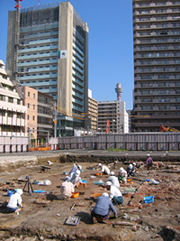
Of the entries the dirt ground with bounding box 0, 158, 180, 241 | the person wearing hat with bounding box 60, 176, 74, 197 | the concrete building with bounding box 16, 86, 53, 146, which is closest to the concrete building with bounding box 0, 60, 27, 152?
the concrete building with bounding box 16, 86, 53, 146

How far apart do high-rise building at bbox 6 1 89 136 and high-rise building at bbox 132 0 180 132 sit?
25.8 m

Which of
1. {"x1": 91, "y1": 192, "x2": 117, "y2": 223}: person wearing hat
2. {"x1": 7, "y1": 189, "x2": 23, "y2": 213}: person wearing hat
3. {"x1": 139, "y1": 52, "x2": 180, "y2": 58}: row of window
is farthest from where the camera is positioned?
{"x1": 139, "y1": 52, "x2": 180, "y2": 58}: row of window

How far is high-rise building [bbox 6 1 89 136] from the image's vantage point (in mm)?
85500

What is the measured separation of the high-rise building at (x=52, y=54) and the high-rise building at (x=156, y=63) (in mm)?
25755

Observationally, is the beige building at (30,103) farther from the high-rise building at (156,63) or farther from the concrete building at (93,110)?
the concrete building at (93,110)

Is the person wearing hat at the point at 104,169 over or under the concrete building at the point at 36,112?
under

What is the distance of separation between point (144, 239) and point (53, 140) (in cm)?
4403

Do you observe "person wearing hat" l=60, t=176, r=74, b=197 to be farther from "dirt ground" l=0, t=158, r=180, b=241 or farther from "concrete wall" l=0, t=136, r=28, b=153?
"concrete wall" l=0, t=136, r=28, b=153

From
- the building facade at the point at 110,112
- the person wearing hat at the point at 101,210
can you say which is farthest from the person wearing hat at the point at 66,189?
the building facade at the point at 110,112

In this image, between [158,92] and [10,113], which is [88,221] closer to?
[10,113]

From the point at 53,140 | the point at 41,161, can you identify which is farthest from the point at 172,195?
the point at 53,140

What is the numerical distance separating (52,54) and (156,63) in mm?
40739

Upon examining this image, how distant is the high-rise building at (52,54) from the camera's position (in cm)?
8550

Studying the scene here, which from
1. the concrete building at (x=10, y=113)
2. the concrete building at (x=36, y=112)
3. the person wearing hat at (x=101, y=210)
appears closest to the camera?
the person wearing hat at (x=101, y=210)
